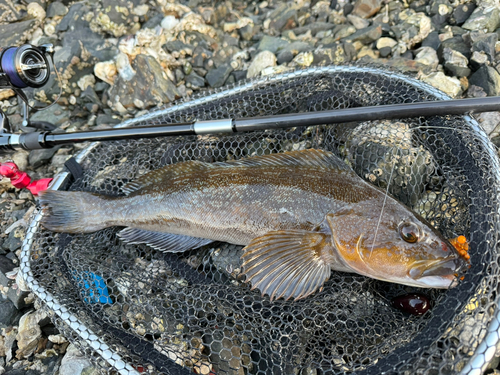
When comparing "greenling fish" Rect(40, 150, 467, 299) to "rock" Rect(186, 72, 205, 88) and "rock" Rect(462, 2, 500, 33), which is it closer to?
"rock" Rect(186, 72, 205, 88)

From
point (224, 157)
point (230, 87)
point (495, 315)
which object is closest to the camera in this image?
point (495, 315)

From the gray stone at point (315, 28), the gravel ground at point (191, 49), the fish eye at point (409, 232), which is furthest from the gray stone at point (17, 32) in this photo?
the fish eye at point (409, 232)

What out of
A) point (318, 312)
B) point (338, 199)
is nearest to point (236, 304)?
point (318, 312)

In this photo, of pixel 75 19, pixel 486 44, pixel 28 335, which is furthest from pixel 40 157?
pixel 486 44

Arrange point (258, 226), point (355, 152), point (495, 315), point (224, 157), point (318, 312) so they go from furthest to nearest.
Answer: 1. point (224, 157)
2. point (355, 152)
3. point (258, 226)
4. point (318, 312)
5. point (495, 315)

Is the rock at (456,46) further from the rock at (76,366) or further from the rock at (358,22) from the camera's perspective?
the rock at (76,366)

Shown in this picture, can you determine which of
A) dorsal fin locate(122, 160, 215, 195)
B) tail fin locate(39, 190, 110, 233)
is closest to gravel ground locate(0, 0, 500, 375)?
tail fin locate(39, 190, 110, 233)

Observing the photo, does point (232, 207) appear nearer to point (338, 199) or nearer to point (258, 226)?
point (258, 226)
